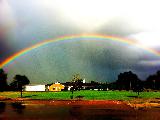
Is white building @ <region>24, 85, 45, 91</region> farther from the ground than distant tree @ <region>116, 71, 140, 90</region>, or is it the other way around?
distant tree @ <region>116, 71, 140, 90</region>

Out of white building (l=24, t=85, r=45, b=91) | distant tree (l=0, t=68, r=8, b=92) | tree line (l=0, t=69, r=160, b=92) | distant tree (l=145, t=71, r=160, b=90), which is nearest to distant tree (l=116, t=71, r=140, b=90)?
tree line (l=0, t=69, r=160, b=92)

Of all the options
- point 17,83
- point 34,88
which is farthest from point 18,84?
point 34,88

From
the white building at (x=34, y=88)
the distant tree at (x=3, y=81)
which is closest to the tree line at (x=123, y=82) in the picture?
the distant tree at (x=3, y=81)

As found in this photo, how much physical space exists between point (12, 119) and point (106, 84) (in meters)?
159

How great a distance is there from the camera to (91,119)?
2430cm

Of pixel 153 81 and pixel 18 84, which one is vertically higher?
pixel 153 81

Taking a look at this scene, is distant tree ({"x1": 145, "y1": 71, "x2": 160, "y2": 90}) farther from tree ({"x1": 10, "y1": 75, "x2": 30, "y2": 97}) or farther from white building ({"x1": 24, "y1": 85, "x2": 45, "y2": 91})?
tree ({"x1": 10, "y1": 75, "x2": 30, "y2": 97})

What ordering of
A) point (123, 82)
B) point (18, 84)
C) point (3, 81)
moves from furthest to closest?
point (123, 82)
point (3, 81)
point (18, 84)

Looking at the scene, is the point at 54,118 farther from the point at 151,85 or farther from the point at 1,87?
the point at 151,85

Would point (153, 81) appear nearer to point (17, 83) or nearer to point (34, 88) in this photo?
point (34, 88)

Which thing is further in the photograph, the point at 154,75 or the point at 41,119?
the point at 154,75

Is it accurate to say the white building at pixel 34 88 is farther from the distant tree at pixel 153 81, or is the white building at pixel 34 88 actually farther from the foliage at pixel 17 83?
the distant tree at pixel 153 81

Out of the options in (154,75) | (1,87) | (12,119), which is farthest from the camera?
(154,75)

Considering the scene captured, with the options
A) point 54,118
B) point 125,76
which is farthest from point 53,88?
point 54,118
